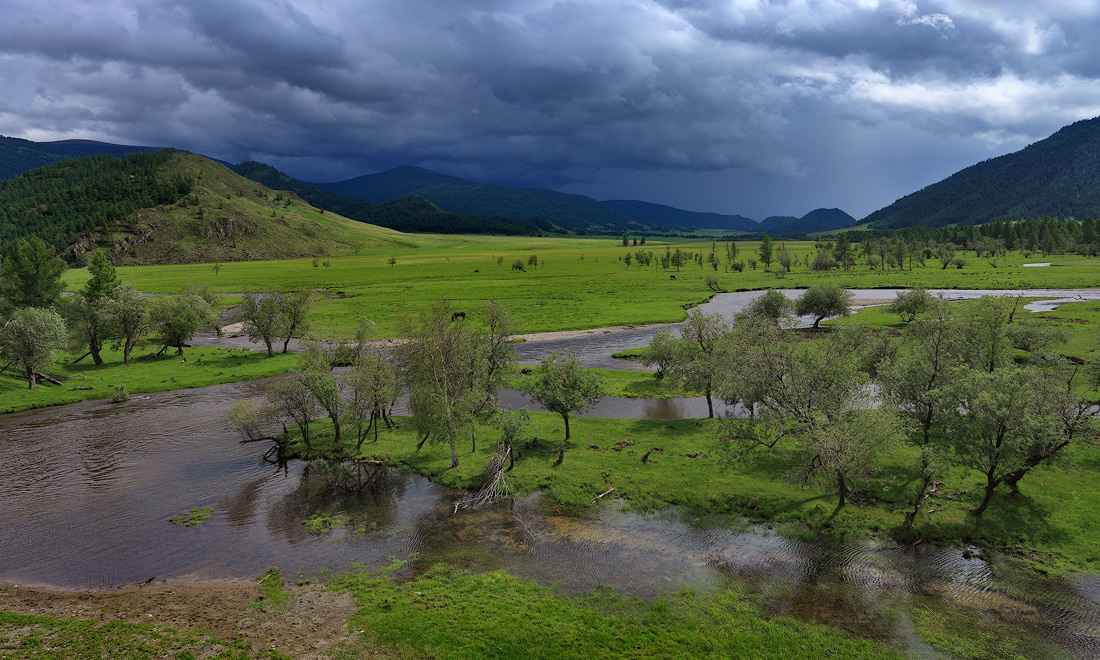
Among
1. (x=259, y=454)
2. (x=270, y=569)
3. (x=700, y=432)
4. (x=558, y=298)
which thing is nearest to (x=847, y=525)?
(x=700, y=432)

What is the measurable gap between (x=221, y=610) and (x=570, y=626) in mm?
17996

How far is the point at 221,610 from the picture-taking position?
84.8 ft

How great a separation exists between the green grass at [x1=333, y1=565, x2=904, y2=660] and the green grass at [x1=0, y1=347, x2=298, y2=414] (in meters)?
57.0

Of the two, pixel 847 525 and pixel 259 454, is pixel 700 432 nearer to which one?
pixel 847 525

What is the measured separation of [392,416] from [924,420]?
173ft

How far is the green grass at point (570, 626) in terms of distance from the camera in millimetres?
22672

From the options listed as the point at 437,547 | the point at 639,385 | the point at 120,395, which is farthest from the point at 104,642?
the point at 639,385

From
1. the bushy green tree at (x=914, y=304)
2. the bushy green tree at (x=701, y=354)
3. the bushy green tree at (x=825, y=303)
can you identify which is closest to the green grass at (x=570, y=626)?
the bushy green tree at (x=701, y=354)

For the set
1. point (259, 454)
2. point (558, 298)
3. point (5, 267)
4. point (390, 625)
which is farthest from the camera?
point (558, 298)

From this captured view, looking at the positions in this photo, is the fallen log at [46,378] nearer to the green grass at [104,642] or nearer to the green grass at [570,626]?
the green grass at [104,642]

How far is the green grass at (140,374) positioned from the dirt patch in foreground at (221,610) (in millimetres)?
45510

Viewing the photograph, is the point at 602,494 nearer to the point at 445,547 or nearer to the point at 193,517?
the point at 445,547

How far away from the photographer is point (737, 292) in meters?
154

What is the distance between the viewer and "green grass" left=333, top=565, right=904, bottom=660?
2267 cm
